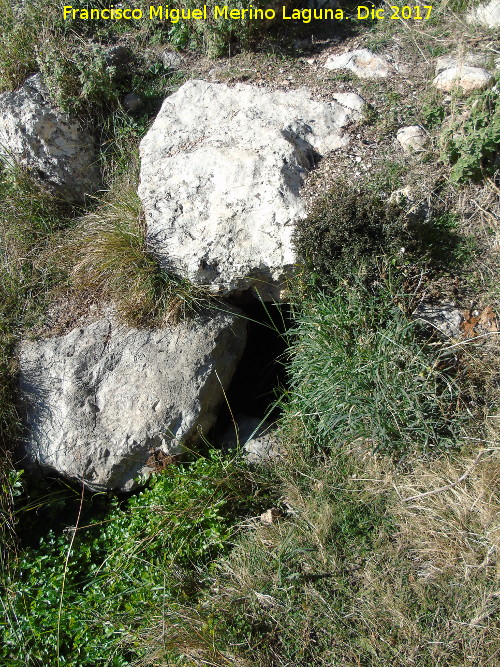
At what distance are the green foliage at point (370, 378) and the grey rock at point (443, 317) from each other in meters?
0.13

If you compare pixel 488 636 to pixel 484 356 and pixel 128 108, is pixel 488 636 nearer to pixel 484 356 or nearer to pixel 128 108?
pixel 484 356

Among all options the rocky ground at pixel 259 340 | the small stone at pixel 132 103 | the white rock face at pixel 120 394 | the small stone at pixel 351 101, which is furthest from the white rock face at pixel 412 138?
the small stone at pixel 132 103

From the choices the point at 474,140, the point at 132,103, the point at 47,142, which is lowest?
the point at 474,140

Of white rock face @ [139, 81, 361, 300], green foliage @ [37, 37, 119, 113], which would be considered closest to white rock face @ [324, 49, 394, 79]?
white rock face @ [139, 81, 361, 300]

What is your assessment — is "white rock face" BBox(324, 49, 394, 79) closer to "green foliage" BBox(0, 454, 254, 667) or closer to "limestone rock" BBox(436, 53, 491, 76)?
"limestone rock" BBox(436, 53, 491, 76)

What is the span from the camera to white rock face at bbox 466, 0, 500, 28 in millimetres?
4773

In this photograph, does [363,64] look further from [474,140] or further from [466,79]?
[474,140]

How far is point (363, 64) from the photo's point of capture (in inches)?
187

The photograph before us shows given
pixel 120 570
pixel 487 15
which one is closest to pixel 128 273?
pixel 120 570

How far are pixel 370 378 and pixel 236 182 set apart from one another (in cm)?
170

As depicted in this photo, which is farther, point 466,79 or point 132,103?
point 132,103

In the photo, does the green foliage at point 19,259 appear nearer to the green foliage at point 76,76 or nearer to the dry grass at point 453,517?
the green foliage at point 76,76

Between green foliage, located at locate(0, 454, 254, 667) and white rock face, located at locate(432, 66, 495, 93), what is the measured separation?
329 centimetres

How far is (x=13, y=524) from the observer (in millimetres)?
3594
